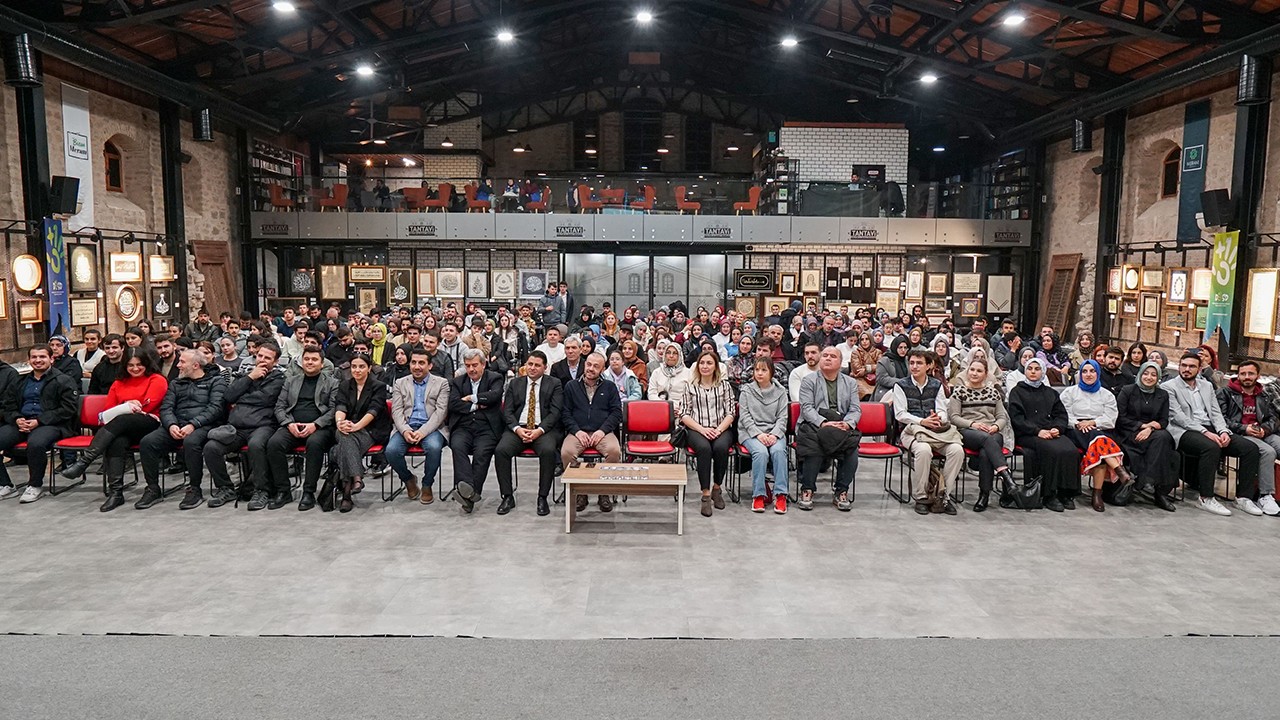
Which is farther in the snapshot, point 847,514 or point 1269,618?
point 847,514

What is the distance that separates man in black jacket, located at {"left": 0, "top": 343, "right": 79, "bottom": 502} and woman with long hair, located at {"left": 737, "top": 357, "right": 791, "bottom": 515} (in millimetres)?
5853

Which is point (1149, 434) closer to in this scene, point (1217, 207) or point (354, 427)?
point (354, 427)

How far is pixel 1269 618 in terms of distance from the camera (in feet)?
15.5

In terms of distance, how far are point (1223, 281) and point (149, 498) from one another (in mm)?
14492

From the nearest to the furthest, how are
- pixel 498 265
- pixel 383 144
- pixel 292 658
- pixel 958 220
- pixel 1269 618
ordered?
pixel 292 658, pixel 1269 618, pixel 958 220, pixel 498 265, pixel 383 144

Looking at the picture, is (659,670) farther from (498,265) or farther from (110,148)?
(498,265)

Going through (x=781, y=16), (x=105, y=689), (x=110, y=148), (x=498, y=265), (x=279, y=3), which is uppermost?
(x=781, y=16)

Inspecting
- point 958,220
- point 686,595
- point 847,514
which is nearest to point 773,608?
point 686,595

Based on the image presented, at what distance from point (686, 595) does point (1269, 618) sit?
3.32 meters

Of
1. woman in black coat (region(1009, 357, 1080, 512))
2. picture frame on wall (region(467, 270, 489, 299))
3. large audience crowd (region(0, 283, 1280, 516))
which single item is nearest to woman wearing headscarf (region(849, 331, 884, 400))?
large audience crowd (region(0, 283, 1280, 516))

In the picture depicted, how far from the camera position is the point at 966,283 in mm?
20438

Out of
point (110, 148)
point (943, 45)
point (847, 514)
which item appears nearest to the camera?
point (847, 514)

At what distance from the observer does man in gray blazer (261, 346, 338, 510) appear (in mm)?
6930

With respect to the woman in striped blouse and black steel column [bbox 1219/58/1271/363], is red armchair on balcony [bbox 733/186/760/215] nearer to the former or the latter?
black steel column [bbox 1219/58/1271/363]
